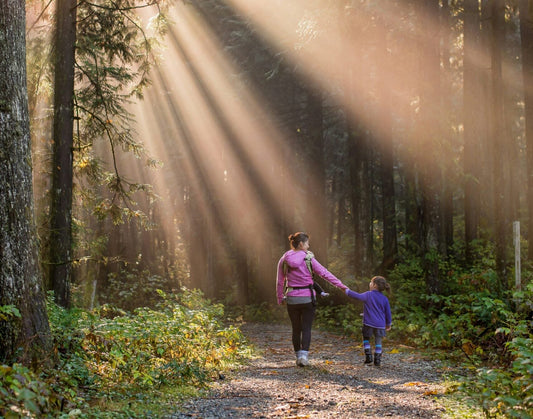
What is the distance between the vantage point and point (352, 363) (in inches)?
388

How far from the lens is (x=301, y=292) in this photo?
9305 mm

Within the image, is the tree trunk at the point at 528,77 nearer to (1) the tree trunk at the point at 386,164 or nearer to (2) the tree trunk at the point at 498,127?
(2) the tree trunk at the point at 498,127

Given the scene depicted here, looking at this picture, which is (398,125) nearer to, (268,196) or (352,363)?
(268,196)

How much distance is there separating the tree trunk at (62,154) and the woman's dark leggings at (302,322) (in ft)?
17.3

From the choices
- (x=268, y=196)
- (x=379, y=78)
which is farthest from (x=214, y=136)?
(x=379, y=78)

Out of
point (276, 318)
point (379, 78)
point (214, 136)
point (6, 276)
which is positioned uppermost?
point (379, 78)

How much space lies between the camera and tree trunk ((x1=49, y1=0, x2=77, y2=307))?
1178cm

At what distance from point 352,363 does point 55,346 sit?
537cm

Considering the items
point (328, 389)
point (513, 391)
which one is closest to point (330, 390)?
point (328, 389)

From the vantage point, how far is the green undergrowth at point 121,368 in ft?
16.6

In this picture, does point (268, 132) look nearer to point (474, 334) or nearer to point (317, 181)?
point (317, 181)

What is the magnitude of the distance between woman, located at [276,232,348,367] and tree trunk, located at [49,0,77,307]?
5.15m

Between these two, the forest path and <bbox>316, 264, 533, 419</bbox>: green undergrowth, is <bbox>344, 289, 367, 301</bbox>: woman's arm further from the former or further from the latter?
<bbox>316, 264, 533, 419</bbox>: green undergrowth

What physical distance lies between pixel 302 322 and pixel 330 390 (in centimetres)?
227
